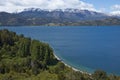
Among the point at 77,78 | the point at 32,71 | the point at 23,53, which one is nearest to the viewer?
the point at 77,78

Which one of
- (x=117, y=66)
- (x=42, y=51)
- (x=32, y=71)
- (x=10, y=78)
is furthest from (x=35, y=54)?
(x=10, y=78)

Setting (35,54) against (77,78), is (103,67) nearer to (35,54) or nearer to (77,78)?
(35,54)

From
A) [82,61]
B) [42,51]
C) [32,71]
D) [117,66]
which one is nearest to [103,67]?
[117,66]

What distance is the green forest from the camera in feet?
186

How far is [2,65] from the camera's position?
69.0m

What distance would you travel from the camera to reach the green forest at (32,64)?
56.8 m

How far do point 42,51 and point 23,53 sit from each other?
7.00 meters

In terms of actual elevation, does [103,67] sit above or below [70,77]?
below

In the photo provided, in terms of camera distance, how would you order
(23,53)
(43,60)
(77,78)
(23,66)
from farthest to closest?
(23,53)
(43,60)
(23,66)
(77,78)

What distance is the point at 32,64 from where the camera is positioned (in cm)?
7438

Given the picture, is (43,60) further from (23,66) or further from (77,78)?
(77,78)

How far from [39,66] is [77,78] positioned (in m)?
24.3

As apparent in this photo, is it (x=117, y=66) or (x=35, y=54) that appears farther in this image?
(x=117, y=66)

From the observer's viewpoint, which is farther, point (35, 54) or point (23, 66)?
point (35, 54)
